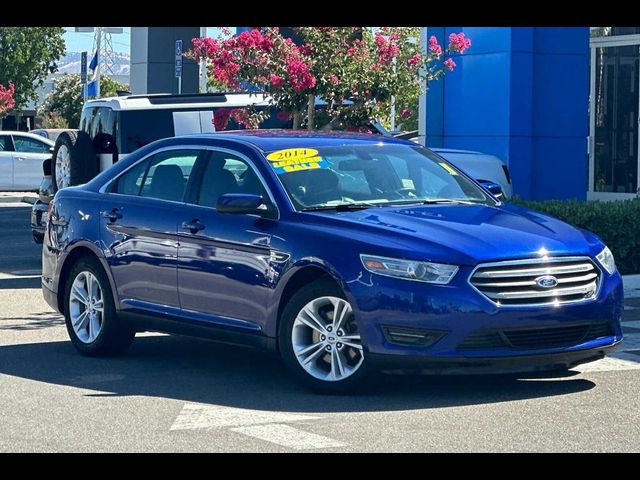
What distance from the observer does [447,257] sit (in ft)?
27.6

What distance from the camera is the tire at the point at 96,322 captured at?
10.4 m

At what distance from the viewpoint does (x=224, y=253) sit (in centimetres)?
941

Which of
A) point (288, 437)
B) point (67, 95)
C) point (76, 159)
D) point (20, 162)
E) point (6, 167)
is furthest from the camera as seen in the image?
point (67, 95)

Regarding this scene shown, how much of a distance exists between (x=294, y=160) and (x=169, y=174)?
41.5 inches

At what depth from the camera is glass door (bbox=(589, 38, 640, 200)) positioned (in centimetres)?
2334

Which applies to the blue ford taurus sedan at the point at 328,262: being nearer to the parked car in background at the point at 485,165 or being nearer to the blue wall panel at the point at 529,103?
the parked car in background at the point at 485,165

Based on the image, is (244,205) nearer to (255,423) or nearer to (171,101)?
(255,423)

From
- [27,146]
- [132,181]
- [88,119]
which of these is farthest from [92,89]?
[132,181]

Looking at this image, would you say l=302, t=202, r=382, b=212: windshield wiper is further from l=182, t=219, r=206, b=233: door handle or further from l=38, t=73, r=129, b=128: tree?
l=38, t=73, r=129, b=128: tree
